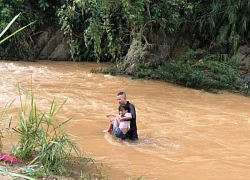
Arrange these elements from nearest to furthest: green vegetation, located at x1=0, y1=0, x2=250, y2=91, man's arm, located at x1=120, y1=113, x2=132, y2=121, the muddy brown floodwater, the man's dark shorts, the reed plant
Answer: the reed plant → the muddy brown floodwater → man's arm, located at x1=120, y1=113, x2=132, y2=121 → the man's dark shorts → green vegetation, located at x1=0, y1=0, x2=250, y2=91

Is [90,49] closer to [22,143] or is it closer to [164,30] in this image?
[164,30]

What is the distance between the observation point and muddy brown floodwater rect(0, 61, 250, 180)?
239 inches

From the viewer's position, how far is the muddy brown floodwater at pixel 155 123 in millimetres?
6082

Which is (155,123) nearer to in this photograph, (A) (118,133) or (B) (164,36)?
(A) (118,133)

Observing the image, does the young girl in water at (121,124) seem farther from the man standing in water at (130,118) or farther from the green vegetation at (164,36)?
the green vegetation at (164,36)

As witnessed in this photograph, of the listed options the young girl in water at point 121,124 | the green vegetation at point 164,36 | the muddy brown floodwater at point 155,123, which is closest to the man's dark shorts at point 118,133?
the young girl in water at point 121,124

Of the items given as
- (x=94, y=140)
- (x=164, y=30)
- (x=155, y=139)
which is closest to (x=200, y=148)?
(x=155, y=139)

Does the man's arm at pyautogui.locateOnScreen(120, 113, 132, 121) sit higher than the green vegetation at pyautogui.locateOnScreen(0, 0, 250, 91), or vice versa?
the green vegetation at pyautogui.locateOnScreen(0, 0, 250, 91)

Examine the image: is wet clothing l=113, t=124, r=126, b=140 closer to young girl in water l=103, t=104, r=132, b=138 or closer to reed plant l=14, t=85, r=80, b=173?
young girl in water l=103, t=104, r=132, b=138

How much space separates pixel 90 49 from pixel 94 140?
383 inches

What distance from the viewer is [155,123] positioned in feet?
28.0

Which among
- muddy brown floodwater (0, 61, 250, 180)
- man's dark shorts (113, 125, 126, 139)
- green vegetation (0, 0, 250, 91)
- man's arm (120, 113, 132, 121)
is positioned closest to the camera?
muddy brown floodwater (0, 61, 250, 180)

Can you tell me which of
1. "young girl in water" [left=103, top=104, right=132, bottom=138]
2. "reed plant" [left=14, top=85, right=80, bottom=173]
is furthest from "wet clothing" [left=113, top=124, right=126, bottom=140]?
"reed plant" [left=14, top=85, right=80, bottom=173]

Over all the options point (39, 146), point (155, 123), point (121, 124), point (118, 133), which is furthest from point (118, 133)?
point (39, 146)
